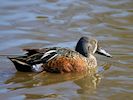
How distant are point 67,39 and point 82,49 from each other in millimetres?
1248

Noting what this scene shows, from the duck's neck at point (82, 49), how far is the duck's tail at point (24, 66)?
0.74 m

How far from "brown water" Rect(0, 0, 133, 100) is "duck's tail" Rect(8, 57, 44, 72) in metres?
0.08

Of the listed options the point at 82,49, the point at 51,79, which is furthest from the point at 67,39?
the point at 51,79

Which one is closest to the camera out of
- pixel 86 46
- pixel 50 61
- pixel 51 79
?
pixel 51 79

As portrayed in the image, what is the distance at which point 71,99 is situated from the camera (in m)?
7.29

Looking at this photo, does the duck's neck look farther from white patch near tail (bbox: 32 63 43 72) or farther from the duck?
white patch near tail (bbox: 32 63 43 72)

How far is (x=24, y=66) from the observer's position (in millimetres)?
8453

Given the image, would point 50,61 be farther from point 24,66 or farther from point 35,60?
point 24,66

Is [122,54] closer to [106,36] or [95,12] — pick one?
[106,36]

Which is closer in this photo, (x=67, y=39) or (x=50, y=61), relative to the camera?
(x=50, y=61)

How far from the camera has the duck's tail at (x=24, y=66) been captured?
841 cm

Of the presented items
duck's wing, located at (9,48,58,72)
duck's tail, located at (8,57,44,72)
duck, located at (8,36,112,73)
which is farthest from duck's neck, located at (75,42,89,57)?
duck's tail, located at (8,57,44,72)

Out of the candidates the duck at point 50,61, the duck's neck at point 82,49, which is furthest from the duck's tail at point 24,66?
the duck's neck at point 82,49

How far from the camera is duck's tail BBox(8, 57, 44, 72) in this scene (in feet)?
27.6
